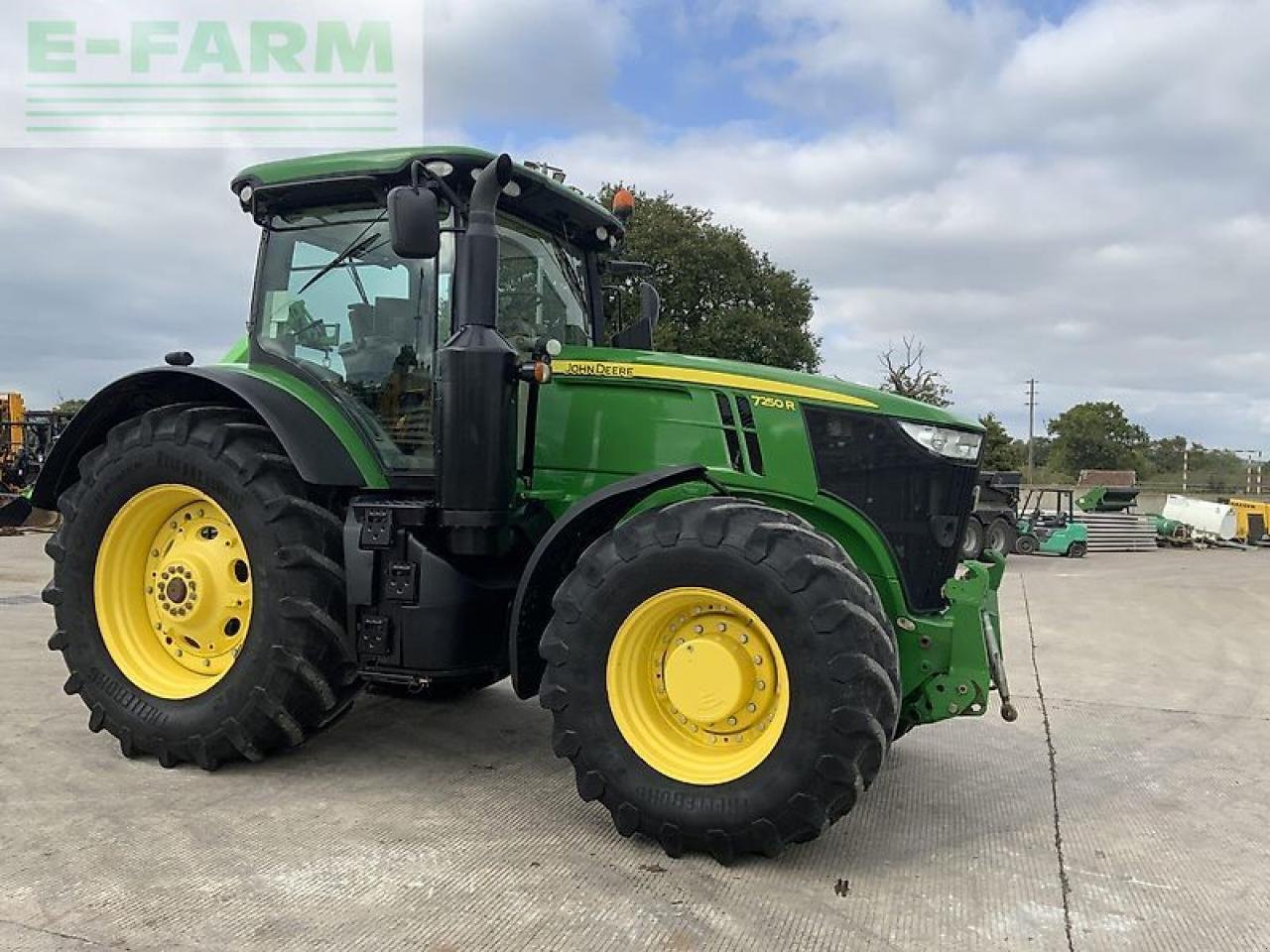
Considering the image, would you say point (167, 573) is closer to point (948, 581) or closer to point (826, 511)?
point (826, 511)

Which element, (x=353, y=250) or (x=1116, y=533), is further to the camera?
(x=1116, y=533)

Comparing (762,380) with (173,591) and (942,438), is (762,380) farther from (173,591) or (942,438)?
(173,591)

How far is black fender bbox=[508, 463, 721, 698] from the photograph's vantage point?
366 centimetres

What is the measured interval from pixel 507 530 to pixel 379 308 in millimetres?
1175

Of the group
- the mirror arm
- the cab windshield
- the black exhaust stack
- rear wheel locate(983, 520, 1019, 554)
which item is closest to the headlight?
the black exhaust stack

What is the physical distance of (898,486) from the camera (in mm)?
3932

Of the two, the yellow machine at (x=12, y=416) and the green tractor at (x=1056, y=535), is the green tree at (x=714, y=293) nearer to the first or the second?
the green tractor at (x=1056, y=535)

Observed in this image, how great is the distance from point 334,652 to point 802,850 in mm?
1989

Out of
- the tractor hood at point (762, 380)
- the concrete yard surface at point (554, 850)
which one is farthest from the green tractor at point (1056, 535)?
the tractor hood at point (762, 380)

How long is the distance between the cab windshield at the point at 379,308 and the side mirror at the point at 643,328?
0.52 metres

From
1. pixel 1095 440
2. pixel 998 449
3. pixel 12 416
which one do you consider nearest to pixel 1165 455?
pixel 1095 440

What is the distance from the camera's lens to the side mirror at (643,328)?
5.39 meters

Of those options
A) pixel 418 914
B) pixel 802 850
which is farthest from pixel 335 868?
pixel 802 850

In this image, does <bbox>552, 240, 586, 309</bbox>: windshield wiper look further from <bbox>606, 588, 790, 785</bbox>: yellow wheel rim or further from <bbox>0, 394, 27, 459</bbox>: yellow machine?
<bbox>0, 394, 27, 459</bbox>: yellow machine
